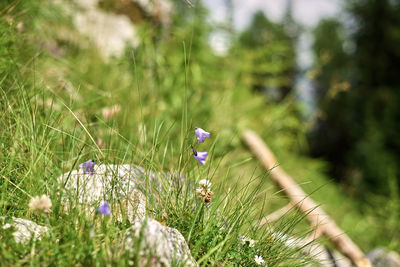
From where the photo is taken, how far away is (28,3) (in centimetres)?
224

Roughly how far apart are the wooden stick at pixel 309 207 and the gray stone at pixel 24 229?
1212 mm

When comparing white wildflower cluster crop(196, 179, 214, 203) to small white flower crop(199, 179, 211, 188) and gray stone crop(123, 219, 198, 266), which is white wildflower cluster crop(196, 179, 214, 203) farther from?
gray stone crop(123, 219, 198, 266)

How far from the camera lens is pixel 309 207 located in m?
3.23

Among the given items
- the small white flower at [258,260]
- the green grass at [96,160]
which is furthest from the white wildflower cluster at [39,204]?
the small white flower at [258,260]

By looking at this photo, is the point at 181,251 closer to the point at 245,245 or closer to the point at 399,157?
the point at 245,245

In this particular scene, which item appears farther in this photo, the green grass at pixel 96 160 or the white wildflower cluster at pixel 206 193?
the white wildflower cluster at pixel 206 193

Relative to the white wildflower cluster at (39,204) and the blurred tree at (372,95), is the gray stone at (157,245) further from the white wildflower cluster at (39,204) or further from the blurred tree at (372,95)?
the blurred tree at (372,95)

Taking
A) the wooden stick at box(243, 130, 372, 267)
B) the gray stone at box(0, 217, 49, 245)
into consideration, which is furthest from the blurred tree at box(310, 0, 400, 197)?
the gray stone at box(0, 217, 49, 245)

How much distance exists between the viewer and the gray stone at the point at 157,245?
0.93m

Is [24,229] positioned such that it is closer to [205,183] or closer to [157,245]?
[157,245]

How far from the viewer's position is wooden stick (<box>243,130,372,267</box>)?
8.88 feet

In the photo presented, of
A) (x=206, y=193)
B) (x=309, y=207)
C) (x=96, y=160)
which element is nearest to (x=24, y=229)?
(x=96, y=160)

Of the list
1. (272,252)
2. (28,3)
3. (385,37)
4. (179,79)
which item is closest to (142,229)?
(272,252)

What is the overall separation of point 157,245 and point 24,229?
44 centimetres
